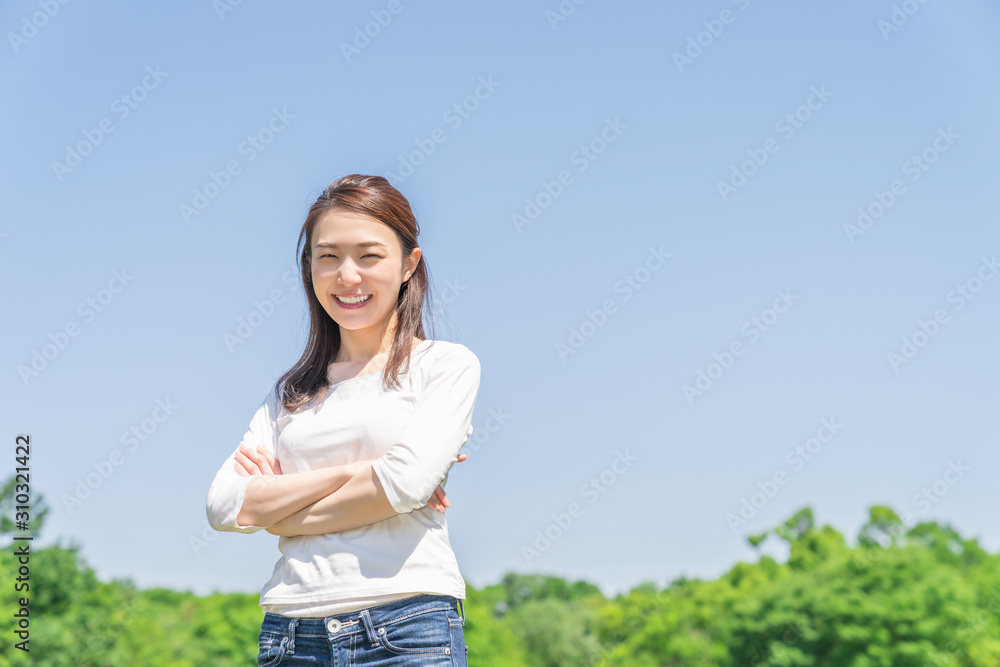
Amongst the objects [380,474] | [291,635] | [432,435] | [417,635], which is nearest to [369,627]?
[417,635]

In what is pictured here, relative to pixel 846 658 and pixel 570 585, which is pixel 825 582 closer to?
pixel 846 658


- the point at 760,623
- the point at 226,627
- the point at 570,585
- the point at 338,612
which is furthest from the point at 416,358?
the point at 570,585

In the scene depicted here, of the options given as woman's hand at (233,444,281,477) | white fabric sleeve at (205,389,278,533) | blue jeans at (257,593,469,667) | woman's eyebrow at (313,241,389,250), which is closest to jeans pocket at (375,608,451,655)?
blue jeans at (257,593,469,667)

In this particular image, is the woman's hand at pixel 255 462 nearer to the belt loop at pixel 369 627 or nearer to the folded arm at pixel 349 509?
the folded arm at pixel 349 509

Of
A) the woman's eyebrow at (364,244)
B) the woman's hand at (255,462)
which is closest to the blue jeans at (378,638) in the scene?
the woman's hand at (255,462)

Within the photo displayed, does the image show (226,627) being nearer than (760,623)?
No

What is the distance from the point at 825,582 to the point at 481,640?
18283 mm

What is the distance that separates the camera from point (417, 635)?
2.82 meters

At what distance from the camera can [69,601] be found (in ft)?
150

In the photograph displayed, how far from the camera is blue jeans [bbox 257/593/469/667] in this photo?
280 centimetres

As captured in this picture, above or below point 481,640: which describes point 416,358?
below

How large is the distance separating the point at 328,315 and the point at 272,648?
1144 mm

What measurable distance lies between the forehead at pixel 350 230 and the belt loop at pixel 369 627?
117cm

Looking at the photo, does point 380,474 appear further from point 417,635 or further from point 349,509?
point 417,635
